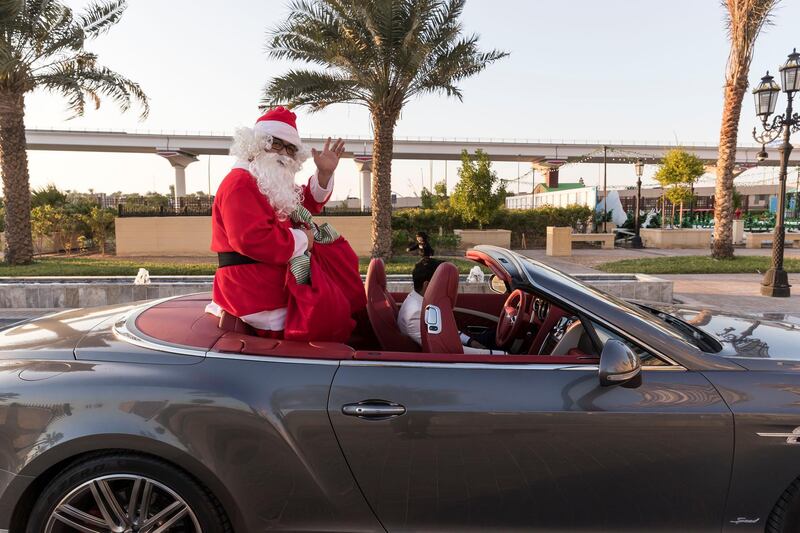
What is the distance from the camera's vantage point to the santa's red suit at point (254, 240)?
7.95 ft

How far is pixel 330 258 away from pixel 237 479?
123cm

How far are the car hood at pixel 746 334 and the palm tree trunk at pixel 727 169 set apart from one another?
47.1 feet

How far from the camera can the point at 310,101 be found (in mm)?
13875

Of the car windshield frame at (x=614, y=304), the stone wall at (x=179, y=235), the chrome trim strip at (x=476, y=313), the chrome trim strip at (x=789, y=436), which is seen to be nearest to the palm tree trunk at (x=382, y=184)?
the stone wall at (x=179, y=235)

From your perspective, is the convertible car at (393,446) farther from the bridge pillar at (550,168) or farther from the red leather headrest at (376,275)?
the bridge pillar at (550,168)

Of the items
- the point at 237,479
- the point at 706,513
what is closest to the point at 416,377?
the point at 237,479

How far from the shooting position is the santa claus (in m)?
2.43

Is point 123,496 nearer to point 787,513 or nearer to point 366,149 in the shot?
point 787,513

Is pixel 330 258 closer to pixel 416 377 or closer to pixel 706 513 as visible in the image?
pixel 416 377

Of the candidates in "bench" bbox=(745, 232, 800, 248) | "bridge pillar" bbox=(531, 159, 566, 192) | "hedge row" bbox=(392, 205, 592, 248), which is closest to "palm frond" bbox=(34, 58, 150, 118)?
"hedge row" bbox=(392, 205, 592, 248)

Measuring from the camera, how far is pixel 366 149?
51219mm

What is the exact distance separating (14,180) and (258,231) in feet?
49.6

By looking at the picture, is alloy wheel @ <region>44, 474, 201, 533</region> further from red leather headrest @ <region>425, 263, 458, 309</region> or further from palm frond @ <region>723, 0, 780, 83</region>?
palm frond @ <region>723, 0, 780, 83</region>

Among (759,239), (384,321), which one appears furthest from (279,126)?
(759,239)
